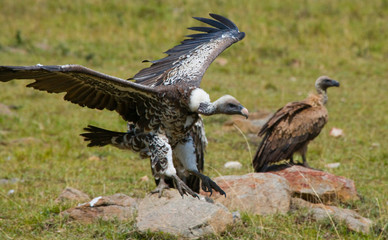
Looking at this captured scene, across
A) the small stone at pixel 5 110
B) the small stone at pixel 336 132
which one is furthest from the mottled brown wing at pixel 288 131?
the small stone at pixel 5 110

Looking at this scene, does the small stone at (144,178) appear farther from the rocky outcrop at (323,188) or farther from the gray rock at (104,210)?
the rocky outcrop at (323,188)

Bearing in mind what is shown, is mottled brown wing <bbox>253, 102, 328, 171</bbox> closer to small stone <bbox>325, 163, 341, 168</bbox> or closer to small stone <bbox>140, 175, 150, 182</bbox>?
small stone <bbox>325, 163, 341, 168</bbox>

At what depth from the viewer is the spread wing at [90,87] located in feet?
13.6

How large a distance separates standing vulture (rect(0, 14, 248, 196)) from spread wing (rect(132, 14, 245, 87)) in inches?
0.4

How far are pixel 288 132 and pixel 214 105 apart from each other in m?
2.15

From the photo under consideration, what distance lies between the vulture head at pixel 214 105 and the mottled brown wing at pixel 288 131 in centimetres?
192

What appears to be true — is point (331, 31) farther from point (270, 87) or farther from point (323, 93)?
point (323, 93)

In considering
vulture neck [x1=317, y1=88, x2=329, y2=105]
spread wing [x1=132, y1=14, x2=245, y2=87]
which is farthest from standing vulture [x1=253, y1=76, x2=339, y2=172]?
spread wing [x1=132, y1=14, x2=245, y2=87]

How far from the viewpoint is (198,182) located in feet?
18.5

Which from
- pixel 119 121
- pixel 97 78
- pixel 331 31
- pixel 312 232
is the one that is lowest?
pixel 312 232

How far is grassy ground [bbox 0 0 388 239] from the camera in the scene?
5129 millimetres

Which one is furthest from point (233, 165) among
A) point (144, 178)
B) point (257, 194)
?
point (257, 194)

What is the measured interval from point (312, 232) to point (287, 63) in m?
8.53

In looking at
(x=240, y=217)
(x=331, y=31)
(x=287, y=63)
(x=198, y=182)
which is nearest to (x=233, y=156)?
(x=198, y=182)
